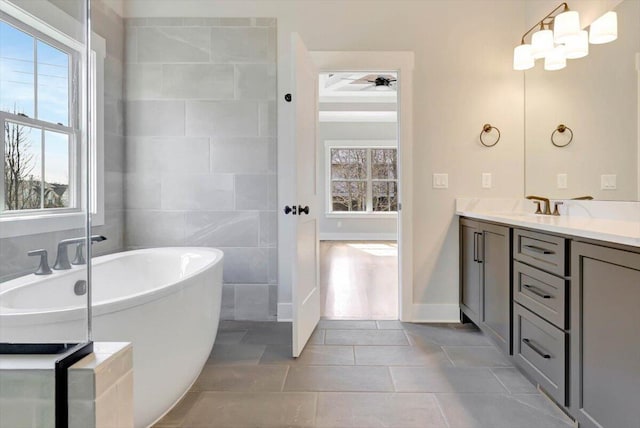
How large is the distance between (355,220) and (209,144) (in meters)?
5.59

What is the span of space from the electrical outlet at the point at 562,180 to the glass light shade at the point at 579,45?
77 centimetres

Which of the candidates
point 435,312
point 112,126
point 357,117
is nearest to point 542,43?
point 435,312

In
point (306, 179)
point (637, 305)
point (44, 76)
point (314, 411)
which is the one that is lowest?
point (314, 411)

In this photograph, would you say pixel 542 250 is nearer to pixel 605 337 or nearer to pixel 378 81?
pixel 605 337

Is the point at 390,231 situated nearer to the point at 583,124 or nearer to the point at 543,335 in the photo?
the point at 583,124

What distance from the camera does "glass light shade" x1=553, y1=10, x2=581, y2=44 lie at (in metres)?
2.27

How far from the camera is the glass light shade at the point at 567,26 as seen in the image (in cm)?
227

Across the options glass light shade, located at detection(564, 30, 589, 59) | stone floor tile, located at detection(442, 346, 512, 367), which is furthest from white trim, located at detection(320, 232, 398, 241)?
glass light shade, located at detection(564, 30, 589, 59)

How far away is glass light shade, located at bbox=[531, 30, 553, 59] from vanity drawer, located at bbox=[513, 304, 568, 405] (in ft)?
Answer: 5.80

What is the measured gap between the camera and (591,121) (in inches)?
90.0

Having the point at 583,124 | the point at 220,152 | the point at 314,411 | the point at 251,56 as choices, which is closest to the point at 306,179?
the point at 220,152

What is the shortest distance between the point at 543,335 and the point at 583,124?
4.75 ft

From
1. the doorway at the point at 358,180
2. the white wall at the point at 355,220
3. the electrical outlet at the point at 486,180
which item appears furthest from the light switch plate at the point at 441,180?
the white wall at the point at 355,220

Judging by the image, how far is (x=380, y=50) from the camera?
2.96 m
